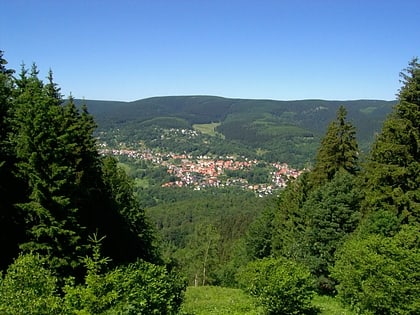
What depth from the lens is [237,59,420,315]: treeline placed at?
53.8ft

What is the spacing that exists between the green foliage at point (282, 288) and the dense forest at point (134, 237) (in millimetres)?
59

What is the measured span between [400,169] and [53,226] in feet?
58.1

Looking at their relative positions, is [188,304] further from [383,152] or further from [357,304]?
[383,152]

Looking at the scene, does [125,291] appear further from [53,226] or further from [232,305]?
[232,305]

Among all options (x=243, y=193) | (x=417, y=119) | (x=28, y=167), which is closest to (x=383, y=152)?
(x=417, y=119)

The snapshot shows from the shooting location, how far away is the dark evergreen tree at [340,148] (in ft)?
94.6

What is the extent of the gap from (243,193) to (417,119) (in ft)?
589

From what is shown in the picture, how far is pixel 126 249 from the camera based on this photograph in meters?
27.5

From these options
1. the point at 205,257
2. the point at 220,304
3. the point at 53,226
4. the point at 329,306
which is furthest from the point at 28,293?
the point at 205,257

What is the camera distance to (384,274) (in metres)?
16.1

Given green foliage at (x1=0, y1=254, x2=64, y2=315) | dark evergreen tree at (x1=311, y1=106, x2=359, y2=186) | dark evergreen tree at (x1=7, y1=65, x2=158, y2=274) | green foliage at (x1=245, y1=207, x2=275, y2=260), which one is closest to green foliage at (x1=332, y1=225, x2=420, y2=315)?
dark evergreen tree at (x1=311, y1=106, x2=359, y2=186)

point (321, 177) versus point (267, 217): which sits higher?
point (321, 177)

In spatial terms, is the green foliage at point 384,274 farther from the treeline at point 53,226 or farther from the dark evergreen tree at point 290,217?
the dark evergreen tree at point 290,217

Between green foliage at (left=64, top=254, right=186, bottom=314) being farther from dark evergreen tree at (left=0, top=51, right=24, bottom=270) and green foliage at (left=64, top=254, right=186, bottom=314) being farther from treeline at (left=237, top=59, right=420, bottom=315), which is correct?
dark evergreen tree at (left=0, top=51, right=24, bottom=270)
